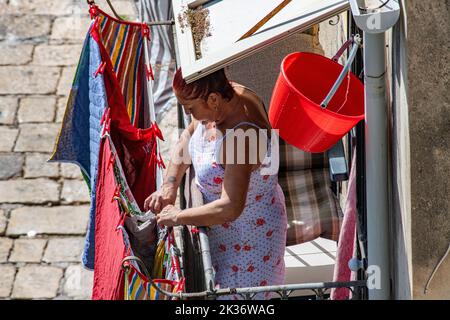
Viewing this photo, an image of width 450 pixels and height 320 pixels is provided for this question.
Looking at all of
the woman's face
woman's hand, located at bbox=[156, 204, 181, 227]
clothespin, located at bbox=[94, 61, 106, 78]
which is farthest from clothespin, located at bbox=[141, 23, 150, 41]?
woman's hand, located at bbox=[156, 204, 181, 227]

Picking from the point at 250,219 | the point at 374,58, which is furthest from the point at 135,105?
the point at 374,58

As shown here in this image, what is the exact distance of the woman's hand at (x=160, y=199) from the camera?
13.9 ft

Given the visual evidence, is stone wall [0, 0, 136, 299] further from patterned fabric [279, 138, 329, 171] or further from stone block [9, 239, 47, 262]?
patterned fabric [279, 138, 329, 171]

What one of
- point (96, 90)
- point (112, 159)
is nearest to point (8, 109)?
point (96, 90)

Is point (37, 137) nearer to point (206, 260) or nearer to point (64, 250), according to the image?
point (64, 250)

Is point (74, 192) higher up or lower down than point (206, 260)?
higher up

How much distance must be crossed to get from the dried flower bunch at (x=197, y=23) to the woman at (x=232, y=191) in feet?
0.75

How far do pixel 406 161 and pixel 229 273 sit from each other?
129cm

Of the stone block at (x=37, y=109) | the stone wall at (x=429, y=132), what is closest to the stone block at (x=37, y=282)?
the stone block at (x=37, y=109)

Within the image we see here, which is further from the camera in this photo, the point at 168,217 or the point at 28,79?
the point at 28,79

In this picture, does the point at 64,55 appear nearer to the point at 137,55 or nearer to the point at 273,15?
the point at 137,55

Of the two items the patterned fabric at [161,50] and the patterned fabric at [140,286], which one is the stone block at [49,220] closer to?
the patterned fabric at [161,50]

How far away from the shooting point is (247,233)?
13.3 ft

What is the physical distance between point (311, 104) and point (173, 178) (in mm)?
1131
